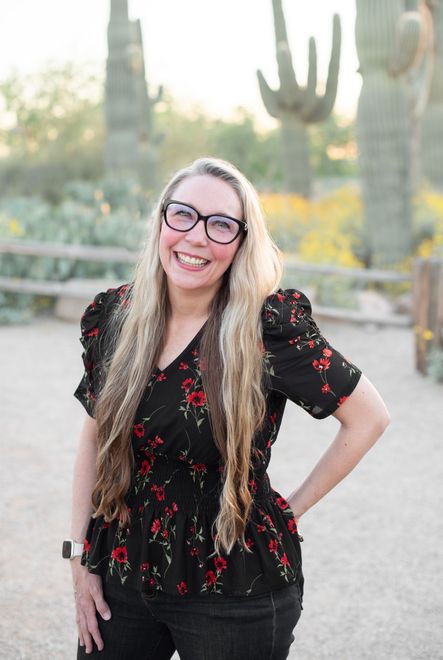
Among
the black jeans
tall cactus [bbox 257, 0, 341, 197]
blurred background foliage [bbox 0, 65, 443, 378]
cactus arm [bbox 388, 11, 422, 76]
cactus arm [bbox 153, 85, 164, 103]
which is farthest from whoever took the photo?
cactus arm [bbox 153, 85, 164, 103]

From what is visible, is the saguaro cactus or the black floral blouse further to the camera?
the saguaro cactus

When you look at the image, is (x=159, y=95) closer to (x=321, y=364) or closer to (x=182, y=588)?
(x=321, y=364)

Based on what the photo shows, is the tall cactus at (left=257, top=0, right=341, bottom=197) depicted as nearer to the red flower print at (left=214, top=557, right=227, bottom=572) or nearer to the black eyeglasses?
the black eyeglasses

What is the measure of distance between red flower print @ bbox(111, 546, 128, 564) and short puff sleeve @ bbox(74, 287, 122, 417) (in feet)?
1.08

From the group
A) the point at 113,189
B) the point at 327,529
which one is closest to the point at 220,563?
the point at 327,529

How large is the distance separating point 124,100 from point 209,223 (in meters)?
15.4

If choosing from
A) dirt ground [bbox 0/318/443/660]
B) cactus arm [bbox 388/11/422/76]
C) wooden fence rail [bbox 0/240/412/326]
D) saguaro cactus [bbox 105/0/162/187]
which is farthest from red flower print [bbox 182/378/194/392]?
saguaro cactus [bbox 105/0/162/187]

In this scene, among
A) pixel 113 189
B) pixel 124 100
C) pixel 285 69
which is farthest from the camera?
pixel 285 69

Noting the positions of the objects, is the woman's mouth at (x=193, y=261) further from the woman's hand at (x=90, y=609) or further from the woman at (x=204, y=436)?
the woman's hand at (x=90, y=609)

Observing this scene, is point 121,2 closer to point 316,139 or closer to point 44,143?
point 44,143

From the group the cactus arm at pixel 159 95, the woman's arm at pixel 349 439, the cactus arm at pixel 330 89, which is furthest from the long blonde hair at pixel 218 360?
the cactus arm at pixel 159 95

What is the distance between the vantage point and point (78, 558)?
209 centimetres

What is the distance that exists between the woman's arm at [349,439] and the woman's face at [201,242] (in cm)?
43

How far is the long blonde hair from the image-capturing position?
186 cm
